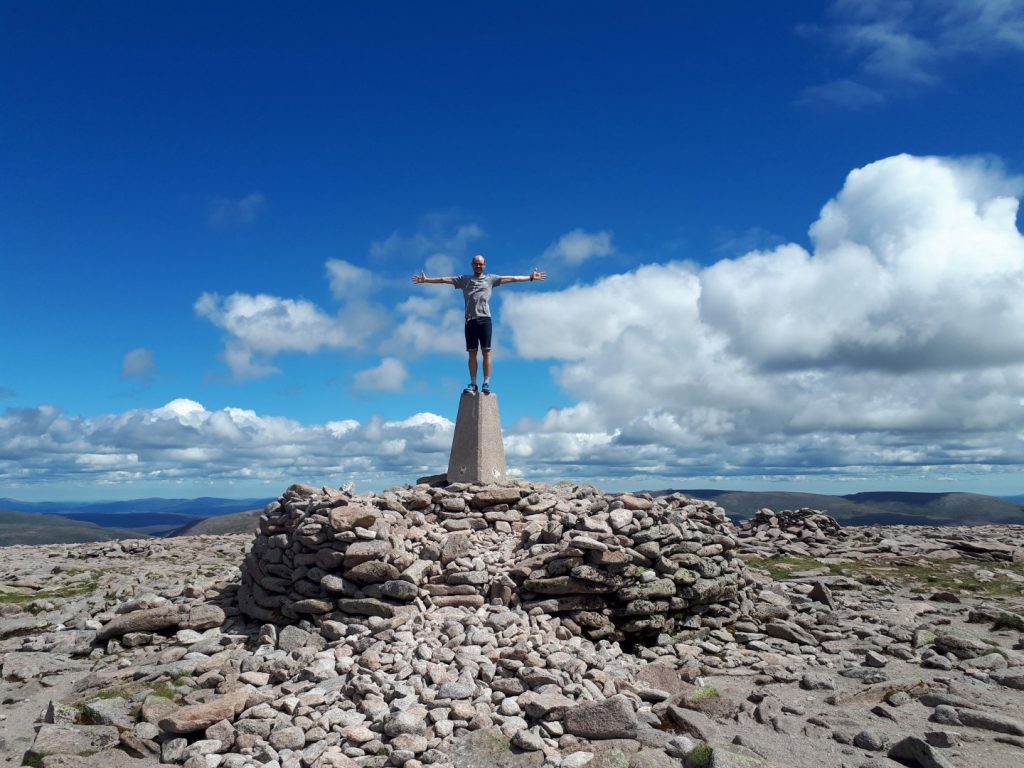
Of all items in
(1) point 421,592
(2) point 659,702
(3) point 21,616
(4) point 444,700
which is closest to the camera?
(4) point 444,700

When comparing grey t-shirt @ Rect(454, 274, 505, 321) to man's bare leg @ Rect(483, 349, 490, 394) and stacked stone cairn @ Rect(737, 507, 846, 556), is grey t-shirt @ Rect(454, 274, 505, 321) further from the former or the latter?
stacked stone cairn @ Rect(737, 507, 846, 556)

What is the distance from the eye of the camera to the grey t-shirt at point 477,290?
1560 centimetres

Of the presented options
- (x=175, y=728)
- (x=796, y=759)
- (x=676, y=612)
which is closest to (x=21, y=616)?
(x=175, y=728)

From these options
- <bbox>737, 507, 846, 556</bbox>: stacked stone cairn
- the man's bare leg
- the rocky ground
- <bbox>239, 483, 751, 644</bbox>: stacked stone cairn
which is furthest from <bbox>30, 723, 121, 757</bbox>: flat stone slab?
<bbox>737, 507, 846, 556</bbox>: stacked stone cairn

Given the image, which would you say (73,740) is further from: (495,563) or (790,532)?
(790,532)

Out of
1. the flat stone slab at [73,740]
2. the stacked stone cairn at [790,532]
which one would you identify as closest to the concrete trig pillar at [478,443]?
the flat stone slab at [73,740]

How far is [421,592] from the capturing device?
10898 mm

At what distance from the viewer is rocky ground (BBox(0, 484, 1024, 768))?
749 centimetres

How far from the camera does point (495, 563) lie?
1180 centimetres

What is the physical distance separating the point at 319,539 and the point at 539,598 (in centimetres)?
383

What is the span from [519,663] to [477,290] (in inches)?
350

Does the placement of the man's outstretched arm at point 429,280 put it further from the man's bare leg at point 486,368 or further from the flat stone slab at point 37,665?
the flat stone slab at point 37,665

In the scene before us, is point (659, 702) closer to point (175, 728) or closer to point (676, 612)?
point (676, 612)

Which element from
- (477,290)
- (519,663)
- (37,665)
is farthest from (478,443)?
(37,665)
